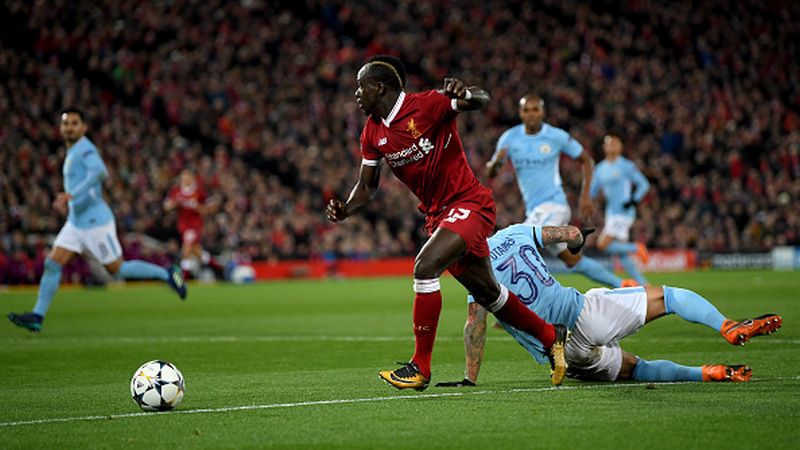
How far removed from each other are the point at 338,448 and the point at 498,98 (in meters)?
31.9

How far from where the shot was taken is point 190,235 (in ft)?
86.1

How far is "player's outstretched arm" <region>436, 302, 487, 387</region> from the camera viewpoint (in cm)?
852

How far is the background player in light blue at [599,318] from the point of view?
804cm

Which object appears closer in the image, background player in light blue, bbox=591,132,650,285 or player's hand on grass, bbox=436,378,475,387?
player's hand on grass, bbox=436,378,475,387

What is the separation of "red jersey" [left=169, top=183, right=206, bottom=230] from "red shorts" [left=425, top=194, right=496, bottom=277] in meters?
17.7

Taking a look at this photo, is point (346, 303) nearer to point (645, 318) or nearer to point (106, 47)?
point (645, 318)

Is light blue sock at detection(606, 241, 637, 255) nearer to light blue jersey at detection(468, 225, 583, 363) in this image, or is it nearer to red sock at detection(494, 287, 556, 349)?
light blue jersey at detection(468, 225, 583, 363)

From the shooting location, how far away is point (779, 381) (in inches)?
323

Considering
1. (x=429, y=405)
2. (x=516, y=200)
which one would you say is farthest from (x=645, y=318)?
(x=516, y=200)

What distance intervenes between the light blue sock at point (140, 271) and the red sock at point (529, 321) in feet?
28.7

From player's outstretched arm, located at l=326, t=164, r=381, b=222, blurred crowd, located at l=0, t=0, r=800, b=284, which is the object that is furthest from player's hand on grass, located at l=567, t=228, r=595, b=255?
blurred crowd, located at l=0, t=0, r=800, b=284

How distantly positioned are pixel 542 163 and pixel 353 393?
6873 mm

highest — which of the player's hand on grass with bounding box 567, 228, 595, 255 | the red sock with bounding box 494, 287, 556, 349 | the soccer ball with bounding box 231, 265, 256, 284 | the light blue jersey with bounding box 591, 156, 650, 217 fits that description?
the light blue jersey with bounding box 591, 156, 650, 217

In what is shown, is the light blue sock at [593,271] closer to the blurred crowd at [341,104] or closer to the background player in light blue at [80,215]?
the background player in light blue at [80,215]
